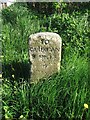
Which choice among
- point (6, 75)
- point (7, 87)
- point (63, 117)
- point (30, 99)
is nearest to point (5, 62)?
point (6, 75)

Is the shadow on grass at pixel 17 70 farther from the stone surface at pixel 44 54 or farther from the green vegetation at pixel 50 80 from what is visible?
the stone surface at pixel 44 54

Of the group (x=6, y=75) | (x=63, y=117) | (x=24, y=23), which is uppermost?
(x=24, y=23)

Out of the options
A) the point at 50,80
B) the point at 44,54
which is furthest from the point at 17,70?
→ the point at 50,80

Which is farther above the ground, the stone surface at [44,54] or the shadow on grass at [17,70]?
the stone surface at [44,54]

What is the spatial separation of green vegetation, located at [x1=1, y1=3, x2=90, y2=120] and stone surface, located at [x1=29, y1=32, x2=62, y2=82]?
12 centimetres

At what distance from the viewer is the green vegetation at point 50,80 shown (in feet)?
12.1

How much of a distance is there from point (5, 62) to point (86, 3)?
353 centimetres

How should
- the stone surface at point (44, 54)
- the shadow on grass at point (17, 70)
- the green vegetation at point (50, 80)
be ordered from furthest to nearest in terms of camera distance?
1. the shadow on grass at point (17, 70)
2. the stone surface at point (44, 54)
3. the green vegetation at point (50, 80)

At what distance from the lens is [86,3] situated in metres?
7.65

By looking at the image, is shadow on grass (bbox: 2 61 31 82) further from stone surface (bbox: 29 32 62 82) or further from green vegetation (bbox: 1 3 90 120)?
stone surface (bbox: 29 32 62 82)

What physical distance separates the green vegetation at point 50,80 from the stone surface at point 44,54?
0.12 meters

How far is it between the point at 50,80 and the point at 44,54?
1.14 feet

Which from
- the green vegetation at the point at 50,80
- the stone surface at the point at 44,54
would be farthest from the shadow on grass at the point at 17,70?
the stone surface at the point at 44,54

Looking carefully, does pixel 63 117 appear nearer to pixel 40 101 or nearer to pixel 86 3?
pixel 40 101
